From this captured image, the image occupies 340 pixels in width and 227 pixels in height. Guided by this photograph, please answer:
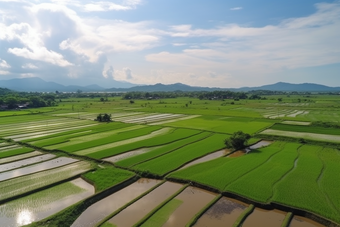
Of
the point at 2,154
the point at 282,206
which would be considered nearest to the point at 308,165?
the point at 282,206

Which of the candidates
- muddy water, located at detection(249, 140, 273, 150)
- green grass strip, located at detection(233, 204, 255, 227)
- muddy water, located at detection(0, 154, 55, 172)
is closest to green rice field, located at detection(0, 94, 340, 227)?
green grass strip, located at detection(233, 204, 255, 227)

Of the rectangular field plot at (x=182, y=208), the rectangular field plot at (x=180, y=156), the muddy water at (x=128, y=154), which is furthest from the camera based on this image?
the muddy water at (x=128, y=154)

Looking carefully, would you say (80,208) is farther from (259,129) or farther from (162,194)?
(259,129)

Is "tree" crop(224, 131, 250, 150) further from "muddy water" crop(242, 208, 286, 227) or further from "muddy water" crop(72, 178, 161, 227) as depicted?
"muddy water" crop(242, 208, 286, 227)

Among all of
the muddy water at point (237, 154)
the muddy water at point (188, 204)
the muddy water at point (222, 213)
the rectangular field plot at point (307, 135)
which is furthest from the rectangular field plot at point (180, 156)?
the rectangular field plot at point (307, 135)

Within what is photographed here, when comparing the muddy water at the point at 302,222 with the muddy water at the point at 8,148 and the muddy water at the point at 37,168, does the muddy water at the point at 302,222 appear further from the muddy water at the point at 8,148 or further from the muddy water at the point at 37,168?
the muddy water at the point at 8,148

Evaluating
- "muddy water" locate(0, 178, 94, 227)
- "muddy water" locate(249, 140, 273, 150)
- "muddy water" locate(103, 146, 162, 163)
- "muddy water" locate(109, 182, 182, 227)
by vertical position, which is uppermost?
"muddy water" locate(249, 140, 273, 150)
